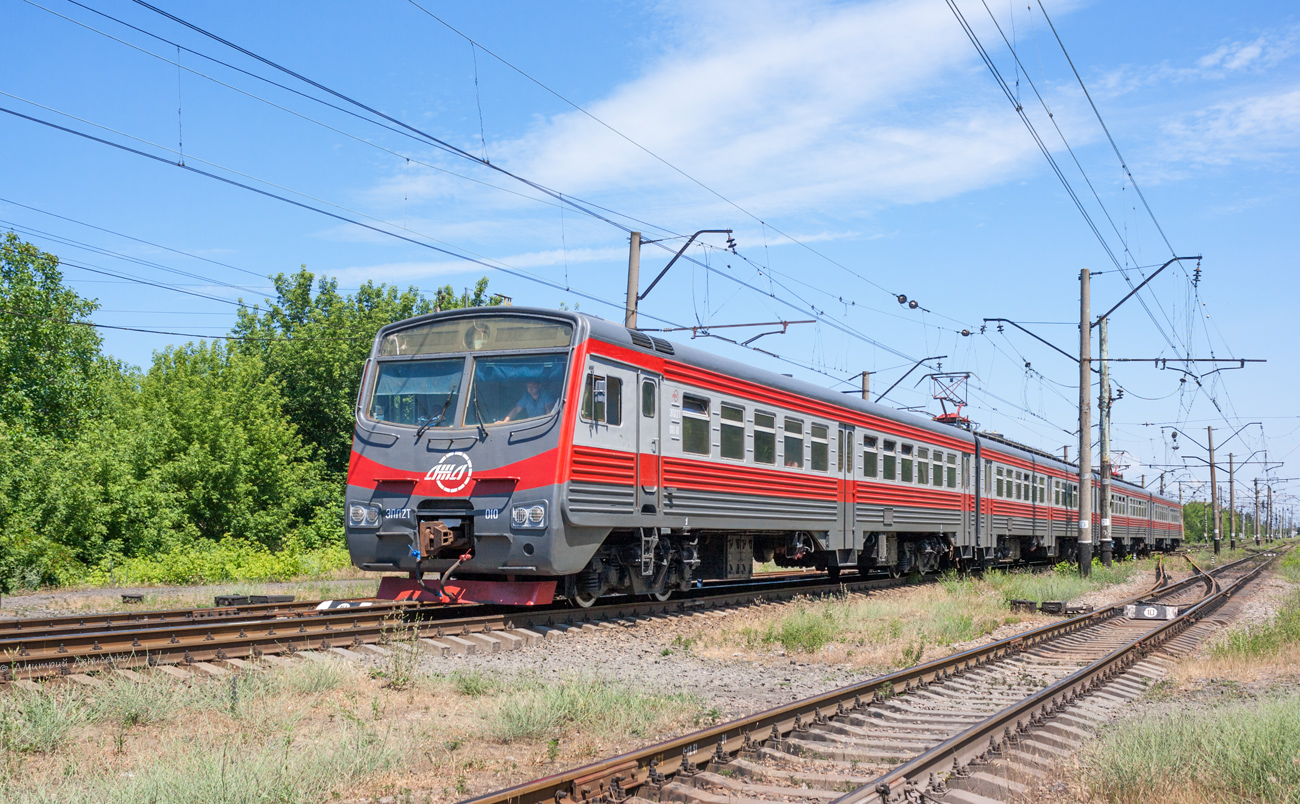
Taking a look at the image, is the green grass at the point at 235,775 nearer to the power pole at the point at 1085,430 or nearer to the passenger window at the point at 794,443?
the passenger window at the point at 794,443

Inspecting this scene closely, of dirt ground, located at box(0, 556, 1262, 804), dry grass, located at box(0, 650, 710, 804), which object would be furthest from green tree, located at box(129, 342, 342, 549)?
dry grass, located at box(0, 650, 710, 804)

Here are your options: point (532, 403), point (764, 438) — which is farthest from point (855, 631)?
point (532, 403)

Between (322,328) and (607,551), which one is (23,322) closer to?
(322,328)

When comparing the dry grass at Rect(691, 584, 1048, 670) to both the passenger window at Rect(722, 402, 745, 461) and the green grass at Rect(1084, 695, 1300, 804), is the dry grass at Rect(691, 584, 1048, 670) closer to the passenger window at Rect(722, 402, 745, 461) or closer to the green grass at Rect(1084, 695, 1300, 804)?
the passenger window at Rect(722, 402, 745, 461)

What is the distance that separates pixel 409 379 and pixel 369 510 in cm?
162

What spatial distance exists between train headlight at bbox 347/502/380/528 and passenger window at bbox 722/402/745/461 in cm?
489

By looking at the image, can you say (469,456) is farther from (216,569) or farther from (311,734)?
(216,569)

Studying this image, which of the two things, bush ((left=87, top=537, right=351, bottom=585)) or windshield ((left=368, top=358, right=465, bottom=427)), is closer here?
windshield ((left=368, top=358, right=465, bottom=427))

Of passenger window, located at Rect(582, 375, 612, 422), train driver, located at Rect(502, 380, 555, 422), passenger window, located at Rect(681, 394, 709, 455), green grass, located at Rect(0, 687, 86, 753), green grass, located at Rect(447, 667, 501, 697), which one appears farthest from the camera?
passenger window, located at Rect(681, 394, 709, 455)

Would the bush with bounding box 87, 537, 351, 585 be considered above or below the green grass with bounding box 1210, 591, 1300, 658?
below

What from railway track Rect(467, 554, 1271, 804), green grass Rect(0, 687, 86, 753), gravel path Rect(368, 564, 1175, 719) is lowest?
gravel path Rect(368, 564, 1175, 719)

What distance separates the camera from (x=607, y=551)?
1291 centimetres

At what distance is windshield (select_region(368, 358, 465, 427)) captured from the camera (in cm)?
1221

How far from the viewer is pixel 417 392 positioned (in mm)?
12492
